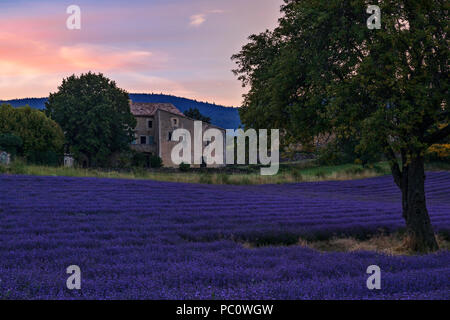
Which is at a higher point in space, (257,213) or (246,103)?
(246,103)

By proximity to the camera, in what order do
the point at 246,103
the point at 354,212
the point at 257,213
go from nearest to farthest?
the point at 246,103, the point at 257,213, the point at 354,212

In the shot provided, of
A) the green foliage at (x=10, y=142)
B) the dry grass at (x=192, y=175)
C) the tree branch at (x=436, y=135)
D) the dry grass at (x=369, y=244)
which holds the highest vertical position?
the green foliage at (x=10, y=142)

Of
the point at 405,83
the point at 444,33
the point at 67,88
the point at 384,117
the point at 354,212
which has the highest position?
the point at 67,88

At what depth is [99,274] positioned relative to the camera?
5.26 meters

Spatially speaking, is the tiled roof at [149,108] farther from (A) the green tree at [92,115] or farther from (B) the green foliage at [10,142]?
(B) the green foliage at [10,142]

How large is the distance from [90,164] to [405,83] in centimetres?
4643

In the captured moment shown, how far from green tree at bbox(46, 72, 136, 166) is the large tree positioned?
133ft

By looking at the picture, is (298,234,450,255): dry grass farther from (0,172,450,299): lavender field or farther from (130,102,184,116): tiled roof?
(130,102,184,116): tiled roof

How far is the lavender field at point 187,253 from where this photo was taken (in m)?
4.39

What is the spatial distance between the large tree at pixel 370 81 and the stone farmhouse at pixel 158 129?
4659cm

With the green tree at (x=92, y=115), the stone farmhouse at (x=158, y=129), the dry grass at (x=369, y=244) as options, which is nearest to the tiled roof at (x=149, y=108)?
the stone farmhouse at (x=158, y=129)

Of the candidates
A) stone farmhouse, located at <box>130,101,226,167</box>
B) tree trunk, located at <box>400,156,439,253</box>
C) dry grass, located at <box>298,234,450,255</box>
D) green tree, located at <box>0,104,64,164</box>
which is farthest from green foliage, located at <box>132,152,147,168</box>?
tree trunk, located at <box>400,156,439,253</box>
